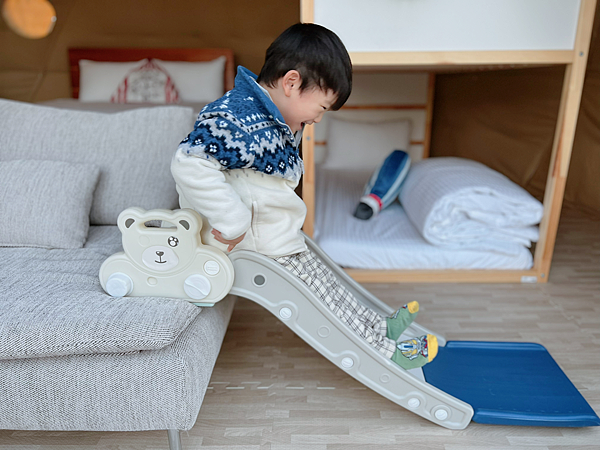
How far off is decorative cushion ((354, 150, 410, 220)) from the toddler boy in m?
0.90

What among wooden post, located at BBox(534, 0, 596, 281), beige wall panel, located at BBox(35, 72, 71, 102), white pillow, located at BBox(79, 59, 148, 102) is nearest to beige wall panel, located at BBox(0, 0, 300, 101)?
beige wall panel, located at BBox(35, 72, 71, 102)

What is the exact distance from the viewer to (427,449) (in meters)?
0.93

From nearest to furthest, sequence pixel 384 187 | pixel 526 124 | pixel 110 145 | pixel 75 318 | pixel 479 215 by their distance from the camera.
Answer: pixel 75 318 → pixel 110 145 → pixel 479 215 → pixel 384 187 → pixel 526 124

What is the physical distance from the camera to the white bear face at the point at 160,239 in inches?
35.1

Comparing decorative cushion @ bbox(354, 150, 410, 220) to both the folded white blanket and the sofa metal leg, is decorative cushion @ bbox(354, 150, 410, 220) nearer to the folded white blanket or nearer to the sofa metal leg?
the folded white blanket

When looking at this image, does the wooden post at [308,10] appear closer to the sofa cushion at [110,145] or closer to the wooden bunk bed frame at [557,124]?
the wooden bunk bed frame at [557,124]

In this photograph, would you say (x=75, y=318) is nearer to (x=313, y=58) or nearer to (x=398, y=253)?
(x=313, y=58)

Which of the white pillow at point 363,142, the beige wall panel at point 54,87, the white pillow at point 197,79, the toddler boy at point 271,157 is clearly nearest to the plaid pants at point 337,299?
the toddler boy at point 271,157

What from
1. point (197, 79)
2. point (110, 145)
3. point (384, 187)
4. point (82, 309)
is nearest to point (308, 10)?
point (110, 145)

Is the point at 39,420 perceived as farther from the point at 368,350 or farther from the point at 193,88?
the point at 193,88

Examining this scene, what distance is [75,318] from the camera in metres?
0.79

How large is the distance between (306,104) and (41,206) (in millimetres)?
745

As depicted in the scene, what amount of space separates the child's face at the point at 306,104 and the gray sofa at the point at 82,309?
0.44 m

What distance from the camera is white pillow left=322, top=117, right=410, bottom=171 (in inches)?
110
